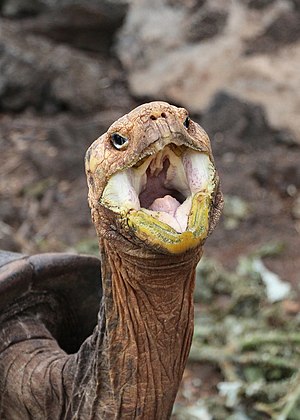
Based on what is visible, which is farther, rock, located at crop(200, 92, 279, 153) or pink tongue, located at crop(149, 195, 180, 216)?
rock, located at crop(200, 92, 279, 153)

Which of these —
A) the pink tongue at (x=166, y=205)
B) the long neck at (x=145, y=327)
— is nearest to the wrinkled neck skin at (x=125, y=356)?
the long neck at (x=145, y=327)

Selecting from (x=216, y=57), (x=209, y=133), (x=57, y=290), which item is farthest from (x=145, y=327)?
(x=216, y=57)

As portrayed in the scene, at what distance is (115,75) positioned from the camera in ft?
30.5

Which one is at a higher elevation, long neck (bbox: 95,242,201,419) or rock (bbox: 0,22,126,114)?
long neck (bbox: 95,242,201,419)

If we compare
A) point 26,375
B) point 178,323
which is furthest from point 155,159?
point 26,375

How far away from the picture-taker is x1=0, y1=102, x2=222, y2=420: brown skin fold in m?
1.89

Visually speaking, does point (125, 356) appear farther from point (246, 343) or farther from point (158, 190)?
point (246, 343)

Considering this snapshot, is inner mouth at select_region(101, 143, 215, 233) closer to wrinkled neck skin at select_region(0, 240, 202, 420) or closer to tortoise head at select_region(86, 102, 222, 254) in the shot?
tortoise head at select_region(86, 102, 222, 254)

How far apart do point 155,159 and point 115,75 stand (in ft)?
24.8

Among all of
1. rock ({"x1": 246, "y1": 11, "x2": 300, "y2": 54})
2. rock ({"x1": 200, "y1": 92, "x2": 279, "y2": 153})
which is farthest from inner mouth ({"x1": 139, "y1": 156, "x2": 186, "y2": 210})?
rock ({"x1": 246, "y1": 11, "x2": 300, "y2": 54})

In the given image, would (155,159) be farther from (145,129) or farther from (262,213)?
(262,213)

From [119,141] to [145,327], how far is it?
1.56ft

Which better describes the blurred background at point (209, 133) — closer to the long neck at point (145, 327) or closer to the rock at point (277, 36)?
the rock at point (277, 36)

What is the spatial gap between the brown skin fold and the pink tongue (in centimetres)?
8
